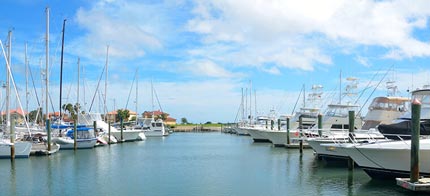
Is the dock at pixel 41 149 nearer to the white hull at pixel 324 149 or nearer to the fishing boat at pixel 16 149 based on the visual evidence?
the fishing boat at pixel 16 149

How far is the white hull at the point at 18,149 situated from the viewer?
35312 mm

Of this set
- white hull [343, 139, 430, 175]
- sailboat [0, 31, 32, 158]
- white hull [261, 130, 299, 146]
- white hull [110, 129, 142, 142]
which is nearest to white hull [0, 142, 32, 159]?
A: sailboat [0, 31, 32, 158]

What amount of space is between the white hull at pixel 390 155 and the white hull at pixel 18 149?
83.0 feet

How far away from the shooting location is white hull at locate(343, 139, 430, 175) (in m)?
22.0

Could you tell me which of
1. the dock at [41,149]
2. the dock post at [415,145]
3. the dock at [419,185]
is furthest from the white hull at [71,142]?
the dock post at [415,145]

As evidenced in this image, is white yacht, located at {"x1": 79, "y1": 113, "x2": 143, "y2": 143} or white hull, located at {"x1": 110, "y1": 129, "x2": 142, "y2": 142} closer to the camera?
white yacht, located at {"x1": 79, "y1": 113, "x2": 143, "y2": 143}

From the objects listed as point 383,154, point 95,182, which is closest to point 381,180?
point 383,154

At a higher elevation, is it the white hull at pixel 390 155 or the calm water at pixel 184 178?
the white hull at pixel 390 155

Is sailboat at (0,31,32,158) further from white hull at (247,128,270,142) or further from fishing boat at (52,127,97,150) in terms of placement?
white hull at (247,128,270,142)

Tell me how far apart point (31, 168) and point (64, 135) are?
755 inches

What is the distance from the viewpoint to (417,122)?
1972 centimetres

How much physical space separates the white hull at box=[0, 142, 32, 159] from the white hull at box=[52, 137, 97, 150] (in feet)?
33.2

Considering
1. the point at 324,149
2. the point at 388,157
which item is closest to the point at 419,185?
the point at 388,157

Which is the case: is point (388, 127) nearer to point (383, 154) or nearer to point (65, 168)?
point (383, 154)
